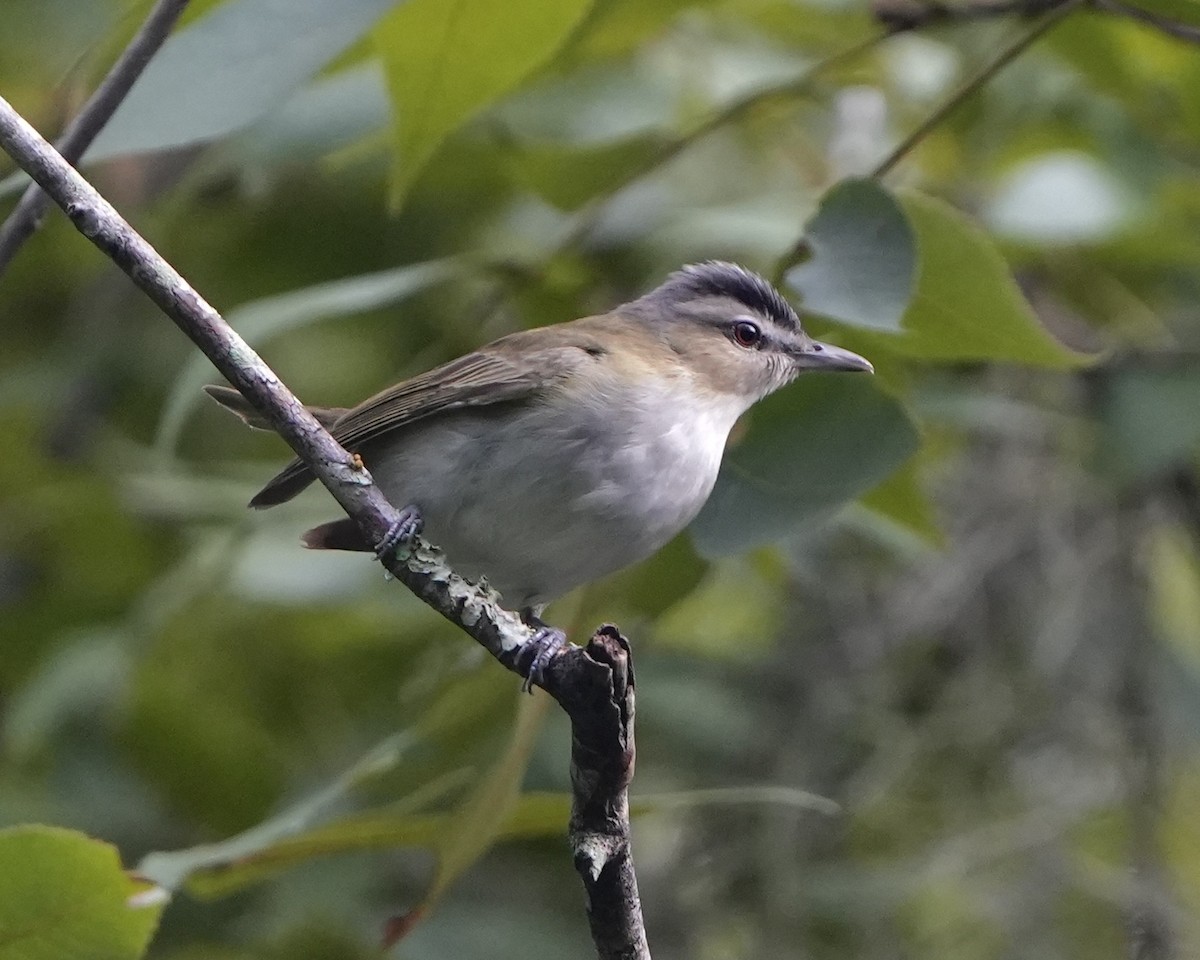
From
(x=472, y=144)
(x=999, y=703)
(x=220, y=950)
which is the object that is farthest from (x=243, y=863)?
(x=999, y=703)

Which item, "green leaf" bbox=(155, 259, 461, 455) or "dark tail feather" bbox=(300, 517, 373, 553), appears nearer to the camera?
"green leaf" bbox=(155, 259, 461, 455)

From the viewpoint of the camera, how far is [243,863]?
7.55ft

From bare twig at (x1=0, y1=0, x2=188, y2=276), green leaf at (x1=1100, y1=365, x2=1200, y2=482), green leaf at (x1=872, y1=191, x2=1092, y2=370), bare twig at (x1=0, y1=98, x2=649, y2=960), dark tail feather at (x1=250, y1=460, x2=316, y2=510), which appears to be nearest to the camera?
bare twig at (x1=0, y1=98, x2=649, y2=960)

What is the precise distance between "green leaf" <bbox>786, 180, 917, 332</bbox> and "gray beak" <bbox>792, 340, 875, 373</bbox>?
333mm

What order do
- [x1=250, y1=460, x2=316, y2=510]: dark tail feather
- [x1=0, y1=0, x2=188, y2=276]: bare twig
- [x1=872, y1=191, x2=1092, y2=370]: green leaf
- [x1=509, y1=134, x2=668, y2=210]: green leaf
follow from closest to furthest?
[x1=0, y1=0, x2=188, y2=276]: bare twig → [x1=872, y1=191, x2=1092, y2=370]: green leaf → [x1=250, y1=460, x2=316, y2=510]: dark tail feather → [x1=509, y1=134, x2=668, y2=210]: green leaf

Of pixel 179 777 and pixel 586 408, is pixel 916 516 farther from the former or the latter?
pixel 179 777

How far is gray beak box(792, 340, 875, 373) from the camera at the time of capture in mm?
2680

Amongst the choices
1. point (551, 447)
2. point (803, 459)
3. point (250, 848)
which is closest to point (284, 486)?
point (551, 447)

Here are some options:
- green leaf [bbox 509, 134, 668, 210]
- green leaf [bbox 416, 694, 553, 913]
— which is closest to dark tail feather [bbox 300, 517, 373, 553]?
green leaf [bbox 416, 694, 553, 913]

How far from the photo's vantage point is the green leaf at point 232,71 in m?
2.27

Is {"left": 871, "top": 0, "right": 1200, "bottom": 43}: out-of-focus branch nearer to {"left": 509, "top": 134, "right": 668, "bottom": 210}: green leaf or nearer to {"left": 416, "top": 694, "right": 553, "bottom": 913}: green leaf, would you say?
{"left": 509, "top": 134, "right": 668, "bottom": 210}: green leaf

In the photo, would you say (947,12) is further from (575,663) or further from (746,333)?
(575,663)

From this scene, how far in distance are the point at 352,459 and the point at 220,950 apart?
187 cm

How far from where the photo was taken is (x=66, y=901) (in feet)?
6.19
